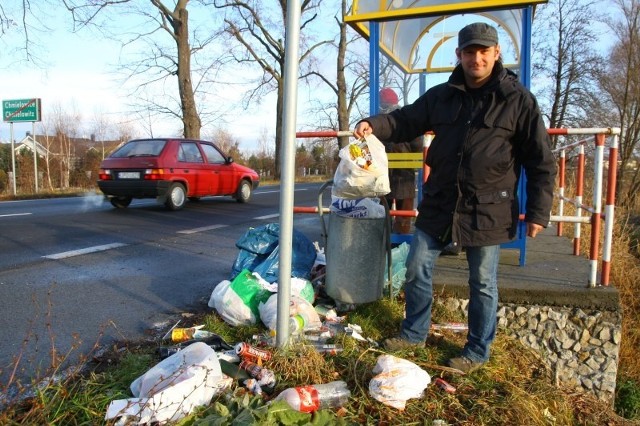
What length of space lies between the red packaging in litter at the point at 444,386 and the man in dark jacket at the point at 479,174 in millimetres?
201

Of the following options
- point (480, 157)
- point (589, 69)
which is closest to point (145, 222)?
point (480, 157)

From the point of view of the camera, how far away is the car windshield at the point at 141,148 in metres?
11.2

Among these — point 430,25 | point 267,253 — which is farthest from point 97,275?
point 430,25

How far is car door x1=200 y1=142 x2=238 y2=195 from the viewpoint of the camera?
12594 millimetres

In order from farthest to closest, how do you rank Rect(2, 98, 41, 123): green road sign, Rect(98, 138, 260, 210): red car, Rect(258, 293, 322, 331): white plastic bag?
Rect(2, 98, 41, 123): green road sign, Rect(98, 138, 260, 210): red car, Rect(258, 293, 322, 331): white plastic bag

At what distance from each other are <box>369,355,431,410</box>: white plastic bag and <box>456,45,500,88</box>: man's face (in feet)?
5.25

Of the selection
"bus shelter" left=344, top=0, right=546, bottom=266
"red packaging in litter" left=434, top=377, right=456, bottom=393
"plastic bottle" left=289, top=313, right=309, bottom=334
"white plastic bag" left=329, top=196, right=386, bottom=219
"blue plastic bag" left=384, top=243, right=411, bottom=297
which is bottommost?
"red packaging in litter" left=434, top=377, right=456, bottom=393

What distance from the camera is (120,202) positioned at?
37.8 feet

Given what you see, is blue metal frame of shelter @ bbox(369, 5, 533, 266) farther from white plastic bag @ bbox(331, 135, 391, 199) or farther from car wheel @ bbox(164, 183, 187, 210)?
car wheel @ bbox(164, 183, 187, 210)

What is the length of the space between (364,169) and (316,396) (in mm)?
1492

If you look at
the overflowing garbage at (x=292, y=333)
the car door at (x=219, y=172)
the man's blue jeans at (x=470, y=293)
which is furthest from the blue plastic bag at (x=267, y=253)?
the car door at (x=219, y=172)

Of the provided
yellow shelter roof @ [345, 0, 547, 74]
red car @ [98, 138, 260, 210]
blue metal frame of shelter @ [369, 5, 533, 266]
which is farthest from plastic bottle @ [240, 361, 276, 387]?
red car @ [98, 138, 260, 210]

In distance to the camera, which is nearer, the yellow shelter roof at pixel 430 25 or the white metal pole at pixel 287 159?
the white metal pole at pixel 287 159

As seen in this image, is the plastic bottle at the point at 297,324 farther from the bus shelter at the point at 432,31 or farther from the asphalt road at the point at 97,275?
the bus shelter at the point at 432,31
